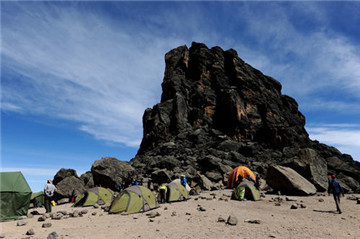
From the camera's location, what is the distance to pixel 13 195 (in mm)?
13680


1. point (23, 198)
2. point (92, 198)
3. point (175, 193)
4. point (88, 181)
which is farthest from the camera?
point (88, 181)

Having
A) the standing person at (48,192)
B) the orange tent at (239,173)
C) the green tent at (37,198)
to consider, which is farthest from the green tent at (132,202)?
the orange tent at (239,173)

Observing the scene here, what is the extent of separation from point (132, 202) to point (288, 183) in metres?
13.8

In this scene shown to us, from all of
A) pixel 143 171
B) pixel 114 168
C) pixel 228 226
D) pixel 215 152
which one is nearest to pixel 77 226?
pixel 228 226

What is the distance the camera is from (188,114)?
7912 cm

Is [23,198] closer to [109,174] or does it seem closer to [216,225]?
[216,225]

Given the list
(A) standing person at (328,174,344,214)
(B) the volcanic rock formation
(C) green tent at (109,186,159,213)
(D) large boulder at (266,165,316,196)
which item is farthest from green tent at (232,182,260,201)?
(B) the volcanic rock formation

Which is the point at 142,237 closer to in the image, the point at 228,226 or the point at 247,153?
the point at 228,226

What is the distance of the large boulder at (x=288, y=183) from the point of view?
1871cm

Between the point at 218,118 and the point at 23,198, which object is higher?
the point at 218,118

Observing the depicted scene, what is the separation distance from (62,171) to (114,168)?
6.95 m

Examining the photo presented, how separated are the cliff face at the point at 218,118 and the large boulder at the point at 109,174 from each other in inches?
400

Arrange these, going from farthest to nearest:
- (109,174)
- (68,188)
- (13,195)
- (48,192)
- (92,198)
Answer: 1. (109,174)
2. (68,188)
3. (92,198)
4. (48,192)
5. (13,195)

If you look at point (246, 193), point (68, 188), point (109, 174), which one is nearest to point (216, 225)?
point (246, 193)
